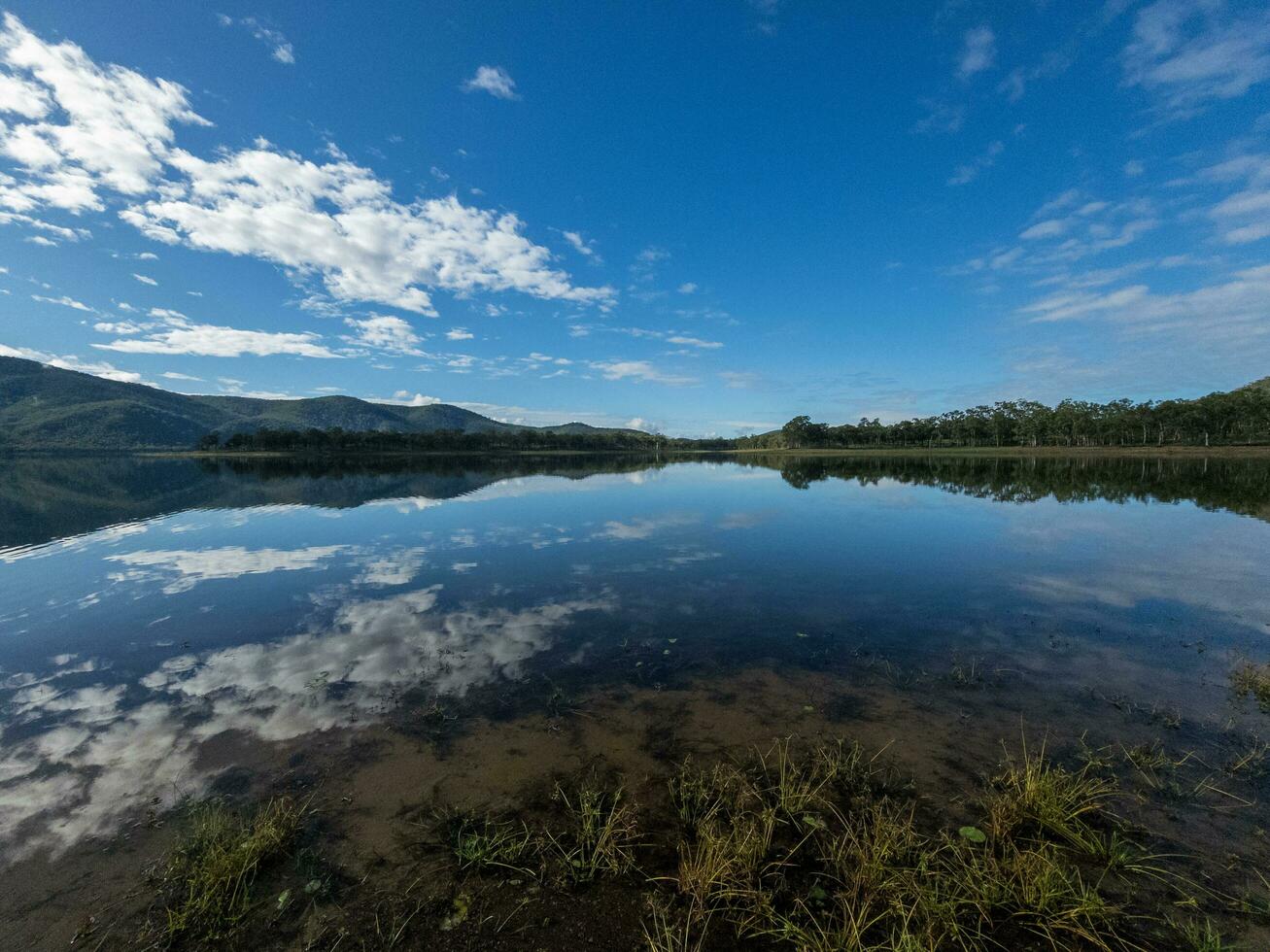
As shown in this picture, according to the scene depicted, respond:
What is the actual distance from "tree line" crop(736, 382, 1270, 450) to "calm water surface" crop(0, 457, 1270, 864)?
142 m

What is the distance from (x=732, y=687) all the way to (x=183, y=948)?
7.51m

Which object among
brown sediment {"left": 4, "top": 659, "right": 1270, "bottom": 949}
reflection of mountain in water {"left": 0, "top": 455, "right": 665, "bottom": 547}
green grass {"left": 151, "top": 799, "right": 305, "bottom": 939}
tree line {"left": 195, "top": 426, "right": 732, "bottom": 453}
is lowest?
brown sediment {"left": 4, "top": 659, "right": 1270, "bottom": 949}

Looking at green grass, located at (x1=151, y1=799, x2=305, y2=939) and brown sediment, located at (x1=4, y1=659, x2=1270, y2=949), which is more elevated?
green grass, located at (x1=151, y1=799, x2=305, y2=939)

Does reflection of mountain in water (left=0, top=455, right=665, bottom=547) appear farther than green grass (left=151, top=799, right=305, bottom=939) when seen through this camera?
Yes

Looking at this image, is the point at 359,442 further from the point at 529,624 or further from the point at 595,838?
the point at 595,838

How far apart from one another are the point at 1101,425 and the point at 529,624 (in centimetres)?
18089

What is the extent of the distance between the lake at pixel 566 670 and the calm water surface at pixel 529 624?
0.08 m

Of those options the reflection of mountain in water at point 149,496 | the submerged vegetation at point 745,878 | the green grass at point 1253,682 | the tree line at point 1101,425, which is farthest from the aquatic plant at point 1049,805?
the tree line at point 1101,425

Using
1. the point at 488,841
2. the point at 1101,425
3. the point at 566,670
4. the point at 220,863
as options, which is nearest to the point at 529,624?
the point at 566,670

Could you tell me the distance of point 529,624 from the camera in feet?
39.7

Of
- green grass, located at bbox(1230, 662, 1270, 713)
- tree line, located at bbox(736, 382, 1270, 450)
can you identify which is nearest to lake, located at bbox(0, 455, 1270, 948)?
green grass, located at bbox(1230, 662, 1270, 713)

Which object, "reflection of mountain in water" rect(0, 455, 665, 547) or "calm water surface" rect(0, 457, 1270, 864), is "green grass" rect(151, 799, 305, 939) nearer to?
"calm water surface" rect(0, 457, 1270, 864)

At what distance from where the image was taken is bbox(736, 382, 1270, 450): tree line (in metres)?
114

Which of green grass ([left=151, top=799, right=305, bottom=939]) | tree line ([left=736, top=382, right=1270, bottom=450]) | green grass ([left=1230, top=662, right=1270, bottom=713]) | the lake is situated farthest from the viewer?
tree line ([left=736, top=382, right=1270, bottom=450])
